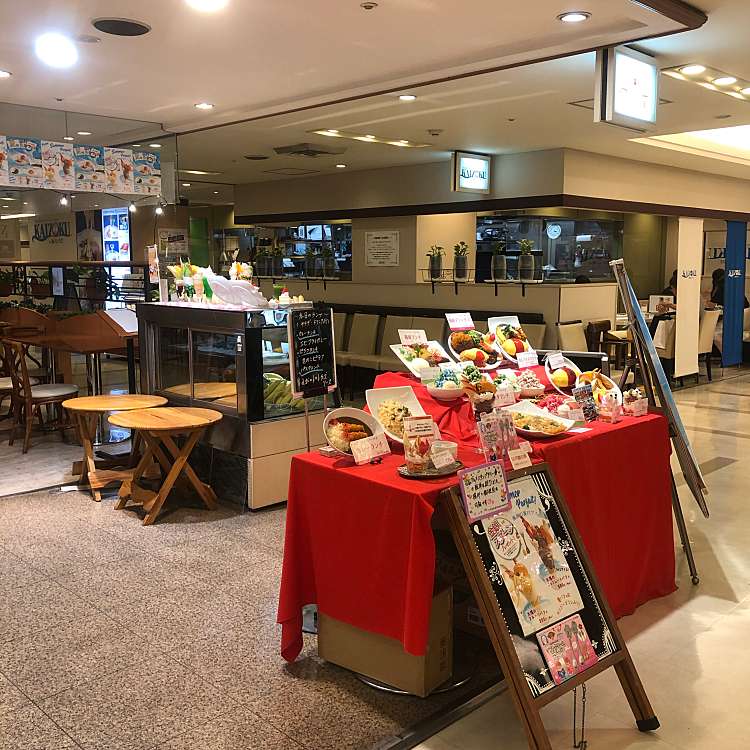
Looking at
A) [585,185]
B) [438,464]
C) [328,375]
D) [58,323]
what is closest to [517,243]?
[585,185]

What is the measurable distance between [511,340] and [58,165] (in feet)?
13.2

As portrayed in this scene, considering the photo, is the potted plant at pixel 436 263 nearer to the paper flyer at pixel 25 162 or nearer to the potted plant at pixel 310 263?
the potted plant at pixel 310 263

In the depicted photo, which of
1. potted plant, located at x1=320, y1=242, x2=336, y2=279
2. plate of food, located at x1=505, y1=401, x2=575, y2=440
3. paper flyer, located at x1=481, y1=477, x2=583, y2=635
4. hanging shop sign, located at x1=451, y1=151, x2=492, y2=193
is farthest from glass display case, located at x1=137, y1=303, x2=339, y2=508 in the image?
potted plant, located at x1=320, y1=242, x2=336, y2=279

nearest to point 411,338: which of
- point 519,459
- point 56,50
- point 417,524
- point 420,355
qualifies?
point 420,355

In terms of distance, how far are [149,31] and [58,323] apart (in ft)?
14.0

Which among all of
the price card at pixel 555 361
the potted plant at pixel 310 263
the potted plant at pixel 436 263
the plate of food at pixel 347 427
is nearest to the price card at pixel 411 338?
the price card at pixel 555 361

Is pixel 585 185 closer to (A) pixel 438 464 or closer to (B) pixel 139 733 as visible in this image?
(A) pixel 438 464

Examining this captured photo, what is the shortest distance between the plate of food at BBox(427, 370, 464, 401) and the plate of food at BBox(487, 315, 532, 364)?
746 mm

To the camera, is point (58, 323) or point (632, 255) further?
point (632, 255)

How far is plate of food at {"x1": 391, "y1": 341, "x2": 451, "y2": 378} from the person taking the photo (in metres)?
4.30

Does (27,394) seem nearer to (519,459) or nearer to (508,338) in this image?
(508,338)

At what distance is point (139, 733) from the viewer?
8.86 feet

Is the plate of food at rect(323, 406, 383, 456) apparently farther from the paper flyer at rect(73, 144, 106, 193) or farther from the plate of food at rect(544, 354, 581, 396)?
the paper flyer at rect(73, 144, 106, 193)

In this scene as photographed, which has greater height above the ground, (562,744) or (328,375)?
(328,375)
